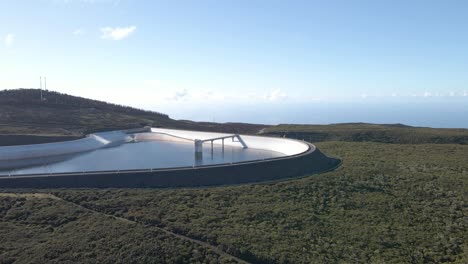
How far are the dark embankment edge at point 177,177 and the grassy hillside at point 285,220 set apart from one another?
1.29m

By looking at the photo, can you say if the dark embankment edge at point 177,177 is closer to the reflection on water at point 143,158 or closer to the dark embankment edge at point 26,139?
the reflection on water at point 143,158

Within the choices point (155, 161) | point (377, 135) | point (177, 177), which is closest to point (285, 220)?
point (177, 177)

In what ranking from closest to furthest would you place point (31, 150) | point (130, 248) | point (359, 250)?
1. point (130, 248)
2. point (359, 250)
3. point (31, 150)

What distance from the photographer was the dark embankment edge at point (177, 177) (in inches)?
984

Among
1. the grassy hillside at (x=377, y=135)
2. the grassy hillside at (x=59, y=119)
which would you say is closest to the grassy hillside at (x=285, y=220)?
the grassy hillside at (x=377, y=135)

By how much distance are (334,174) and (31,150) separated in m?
29.3

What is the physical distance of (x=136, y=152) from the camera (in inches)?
1666

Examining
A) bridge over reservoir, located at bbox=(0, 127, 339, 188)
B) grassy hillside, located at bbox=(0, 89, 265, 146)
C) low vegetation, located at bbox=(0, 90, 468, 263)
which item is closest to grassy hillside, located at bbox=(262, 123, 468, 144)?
grassy hillside, located at bbox=(0, 89, 265, 146)

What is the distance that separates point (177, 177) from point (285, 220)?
866cm

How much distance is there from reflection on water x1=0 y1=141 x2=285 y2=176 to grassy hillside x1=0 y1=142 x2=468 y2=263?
8.56m

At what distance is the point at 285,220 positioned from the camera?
21.5m

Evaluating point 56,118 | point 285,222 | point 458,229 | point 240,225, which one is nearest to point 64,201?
point 240,225

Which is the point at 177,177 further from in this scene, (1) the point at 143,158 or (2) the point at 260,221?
(1) the point at 143,158

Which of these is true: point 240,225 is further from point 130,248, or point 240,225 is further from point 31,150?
point 31,150
